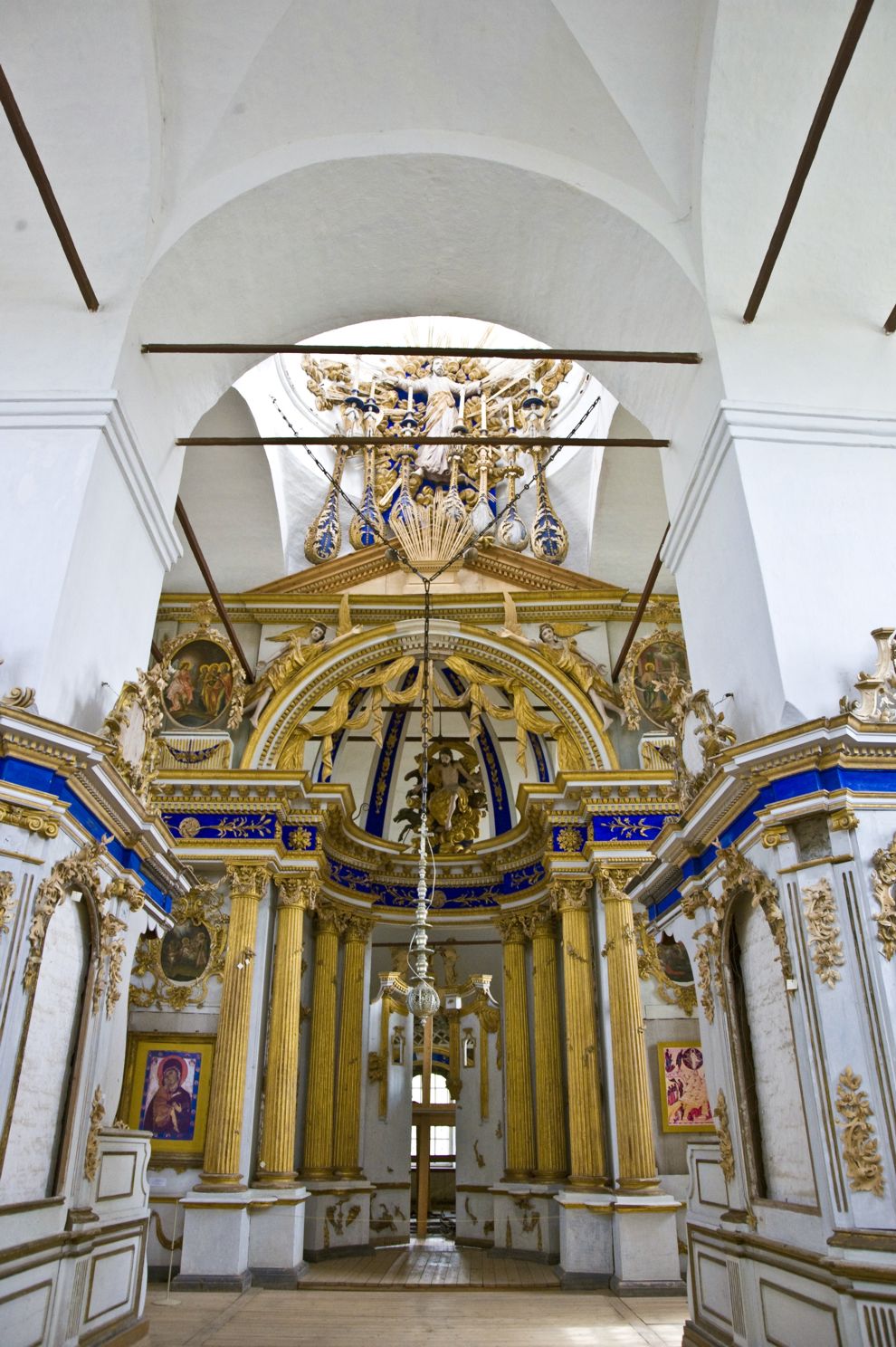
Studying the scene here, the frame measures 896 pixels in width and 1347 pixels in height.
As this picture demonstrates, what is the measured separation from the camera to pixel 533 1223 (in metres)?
12.9

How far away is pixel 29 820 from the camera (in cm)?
530

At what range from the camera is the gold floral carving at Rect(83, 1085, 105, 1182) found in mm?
5945

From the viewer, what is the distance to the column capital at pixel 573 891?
12539mm

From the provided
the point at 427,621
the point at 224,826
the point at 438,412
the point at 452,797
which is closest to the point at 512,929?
the point at 452,797

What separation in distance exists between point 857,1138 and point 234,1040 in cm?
799

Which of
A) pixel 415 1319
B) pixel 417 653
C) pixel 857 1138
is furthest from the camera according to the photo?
pixel 417 653

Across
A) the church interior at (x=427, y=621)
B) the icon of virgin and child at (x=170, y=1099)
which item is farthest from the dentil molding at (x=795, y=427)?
the icon of virgin and child at (x=170, y=1099)

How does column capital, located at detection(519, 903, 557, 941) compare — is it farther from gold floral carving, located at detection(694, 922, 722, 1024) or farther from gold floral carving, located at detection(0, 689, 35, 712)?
gold floral carving, located at detection(0, 689, 35, 712)

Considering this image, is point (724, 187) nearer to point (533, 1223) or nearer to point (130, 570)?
point (130, 570)

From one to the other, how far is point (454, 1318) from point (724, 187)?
9165 mm

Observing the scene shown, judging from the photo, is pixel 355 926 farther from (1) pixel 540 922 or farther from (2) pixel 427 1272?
(2) pixel 427 1272

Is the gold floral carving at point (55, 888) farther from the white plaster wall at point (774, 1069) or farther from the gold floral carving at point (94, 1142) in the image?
the white plaster wall at point (774, 1069)

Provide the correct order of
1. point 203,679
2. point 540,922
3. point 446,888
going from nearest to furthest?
point 203,679 < point 540,922 < point 446,888

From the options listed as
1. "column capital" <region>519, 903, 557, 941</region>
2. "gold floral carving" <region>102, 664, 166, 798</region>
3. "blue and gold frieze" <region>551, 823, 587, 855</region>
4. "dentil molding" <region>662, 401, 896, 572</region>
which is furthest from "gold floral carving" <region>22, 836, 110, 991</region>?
"column capital" <region>519, 903, 557, 941</region>
